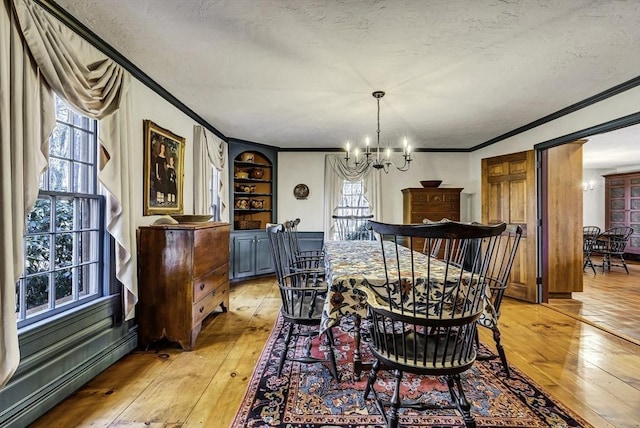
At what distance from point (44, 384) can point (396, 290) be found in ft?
7.07

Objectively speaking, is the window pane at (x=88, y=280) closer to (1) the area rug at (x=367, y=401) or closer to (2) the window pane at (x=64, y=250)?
(2) the window pane at (x=64, y=250)

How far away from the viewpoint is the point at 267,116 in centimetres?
401

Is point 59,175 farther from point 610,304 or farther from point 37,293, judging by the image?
point 610,304

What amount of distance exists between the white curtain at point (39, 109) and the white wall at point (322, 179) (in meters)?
3.68

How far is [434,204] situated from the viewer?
17.7 feet

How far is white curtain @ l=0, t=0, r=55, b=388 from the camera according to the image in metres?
1.46

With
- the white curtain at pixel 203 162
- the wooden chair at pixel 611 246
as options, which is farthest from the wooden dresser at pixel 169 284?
the wooden chair at pixel 611 246

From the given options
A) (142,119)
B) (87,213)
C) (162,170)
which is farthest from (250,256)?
(87,213)

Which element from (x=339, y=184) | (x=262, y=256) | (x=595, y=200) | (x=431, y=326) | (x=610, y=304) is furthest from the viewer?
(x=595, y=200)

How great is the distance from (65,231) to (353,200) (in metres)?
4.53

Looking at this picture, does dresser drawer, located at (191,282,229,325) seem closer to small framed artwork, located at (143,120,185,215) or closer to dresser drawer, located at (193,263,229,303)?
dresser drawer, located at (193,263,229,303)

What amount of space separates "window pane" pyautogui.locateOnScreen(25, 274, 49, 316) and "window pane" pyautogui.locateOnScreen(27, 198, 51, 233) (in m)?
0.30

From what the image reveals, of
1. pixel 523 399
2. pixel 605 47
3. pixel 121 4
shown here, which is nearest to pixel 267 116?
pixel 121 4

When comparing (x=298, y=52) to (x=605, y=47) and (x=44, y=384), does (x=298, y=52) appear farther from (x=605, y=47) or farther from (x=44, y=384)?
(x=44, y=384)
